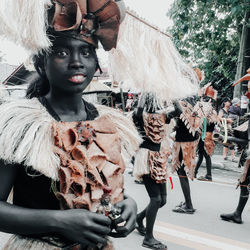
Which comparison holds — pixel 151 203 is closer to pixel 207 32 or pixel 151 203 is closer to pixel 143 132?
pixel 143 132

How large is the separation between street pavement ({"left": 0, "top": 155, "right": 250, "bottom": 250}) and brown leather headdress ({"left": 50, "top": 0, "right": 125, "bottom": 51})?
2.76 metres

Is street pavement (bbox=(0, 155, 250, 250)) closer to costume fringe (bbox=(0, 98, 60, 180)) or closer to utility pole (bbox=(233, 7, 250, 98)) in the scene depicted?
costume fringe (bbox=(0, 98, 60, 180))

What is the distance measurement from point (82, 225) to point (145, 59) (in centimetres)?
103

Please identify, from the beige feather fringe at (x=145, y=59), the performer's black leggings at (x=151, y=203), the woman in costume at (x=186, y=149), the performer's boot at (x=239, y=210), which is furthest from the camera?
the woman in costume at (x=186, y=149)

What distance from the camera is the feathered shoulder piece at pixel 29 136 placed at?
1.26 metres

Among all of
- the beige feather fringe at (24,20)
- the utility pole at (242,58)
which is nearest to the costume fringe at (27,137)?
the beige feather fringe at (24,20)

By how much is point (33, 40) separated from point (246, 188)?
3779 mm

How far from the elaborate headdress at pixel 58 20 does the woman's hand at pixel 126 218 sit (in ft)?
2.52

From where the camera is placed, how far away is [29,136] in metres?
1.32

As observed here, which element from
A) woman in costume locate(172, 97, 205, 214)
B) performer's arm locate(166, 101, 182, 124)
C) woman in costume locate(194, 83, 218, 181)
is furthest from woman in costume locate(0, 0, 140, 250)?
woman in costume locate(194, 83, 218, 181)

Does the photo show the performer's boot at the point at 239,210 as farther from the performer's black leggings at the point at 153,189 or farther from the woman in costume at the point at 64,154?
the woman in costume at the point at 64,154

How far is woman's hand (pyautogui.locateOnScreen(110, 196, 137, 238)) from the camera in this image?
1318mm

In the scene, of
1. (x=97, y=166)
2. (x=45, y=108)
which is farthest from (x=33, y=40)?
(x=97, y=166)

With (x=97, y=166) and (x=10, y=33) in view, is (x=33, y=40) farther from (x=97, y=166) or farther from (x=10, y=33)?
(x=97, y=166)
